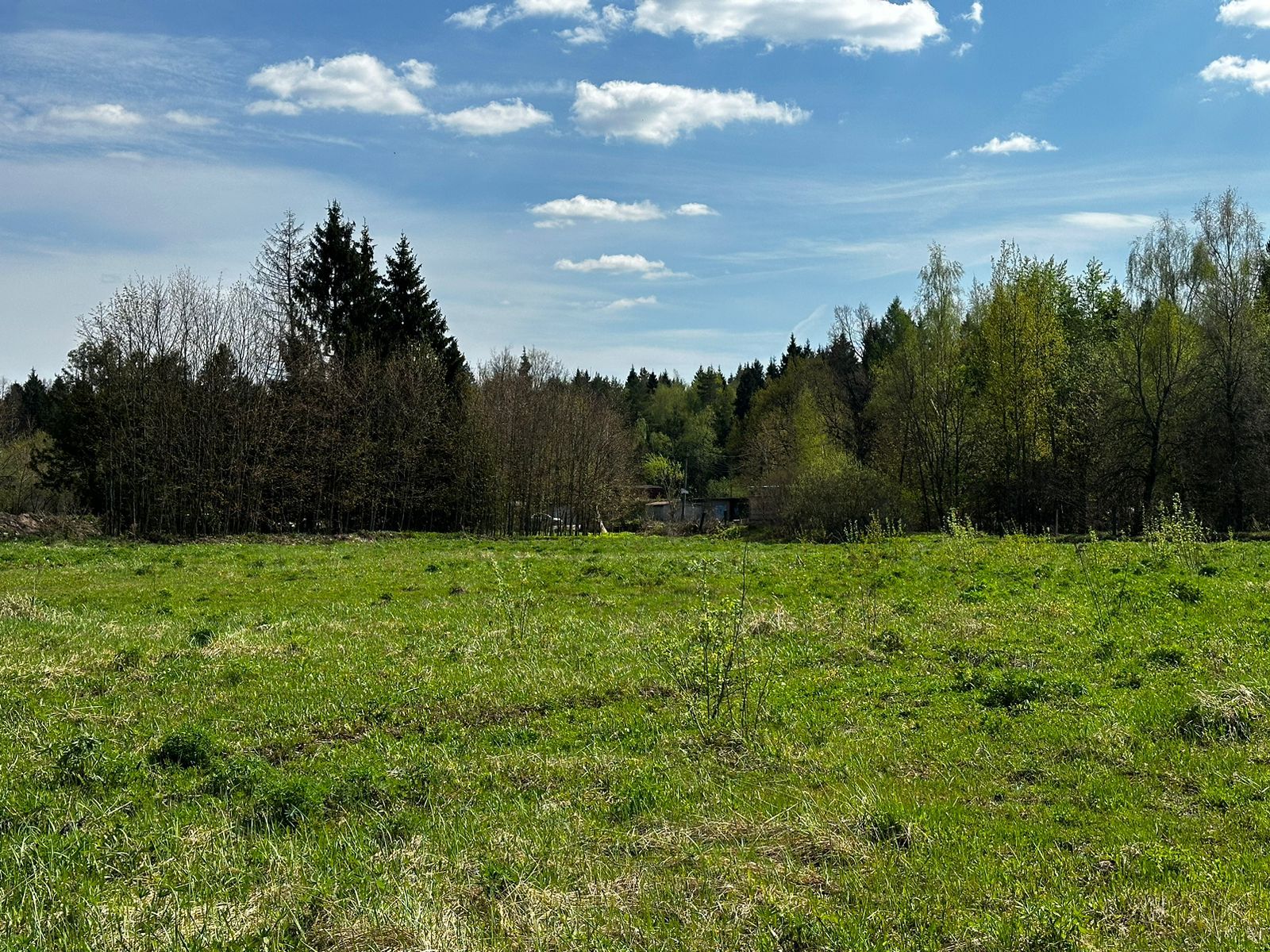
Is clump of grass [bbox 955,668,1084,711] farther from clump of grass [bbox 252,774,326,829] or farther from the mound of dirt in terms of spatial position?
the mound of dirt

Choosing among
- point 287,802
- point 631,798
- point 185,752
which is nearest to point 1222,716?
point 631,798

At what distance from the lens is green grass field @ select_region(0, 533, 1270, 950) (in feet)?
16.6

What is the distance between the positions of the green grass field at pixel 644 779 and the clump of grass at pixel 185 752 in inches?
1.0

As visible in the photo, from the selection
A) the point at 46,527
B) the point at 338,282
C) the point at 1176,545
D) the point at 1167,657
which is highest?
the point at 338,282

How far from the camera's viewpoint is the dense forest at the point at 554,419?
35562 mm

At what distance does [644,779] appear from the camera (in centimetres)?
737

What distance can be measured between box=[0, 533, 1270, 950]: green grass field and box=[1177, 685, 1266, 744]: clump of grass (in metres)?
0.03

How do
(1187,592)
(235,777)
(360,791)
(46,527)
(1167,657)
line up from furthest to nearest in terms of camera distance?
(46,527)
(1187,592)
(1167,657)
(235,777)
(360,791)

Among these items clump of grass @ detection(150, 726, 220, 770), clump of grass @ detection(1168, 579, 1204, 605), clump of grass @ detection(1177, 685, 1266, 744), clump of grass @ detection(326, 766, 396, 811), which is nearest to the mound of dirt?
clump of grass @ detection(150, 726, 220, 770)

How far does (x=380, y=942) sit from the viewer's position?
4.80 metres

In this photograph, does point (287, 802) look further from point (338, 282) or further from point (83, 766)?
point (338, 282)

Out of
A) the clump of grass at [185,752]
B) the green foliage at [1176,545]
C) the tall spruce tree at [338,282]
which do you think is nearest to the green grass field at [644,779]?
the clump of grass at [185,752]

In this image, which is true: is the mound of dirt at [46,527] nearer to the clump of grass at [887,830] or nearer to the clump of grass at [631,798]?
the clump of grass at [631,798]

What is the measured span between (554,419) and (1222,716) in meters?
43.6
